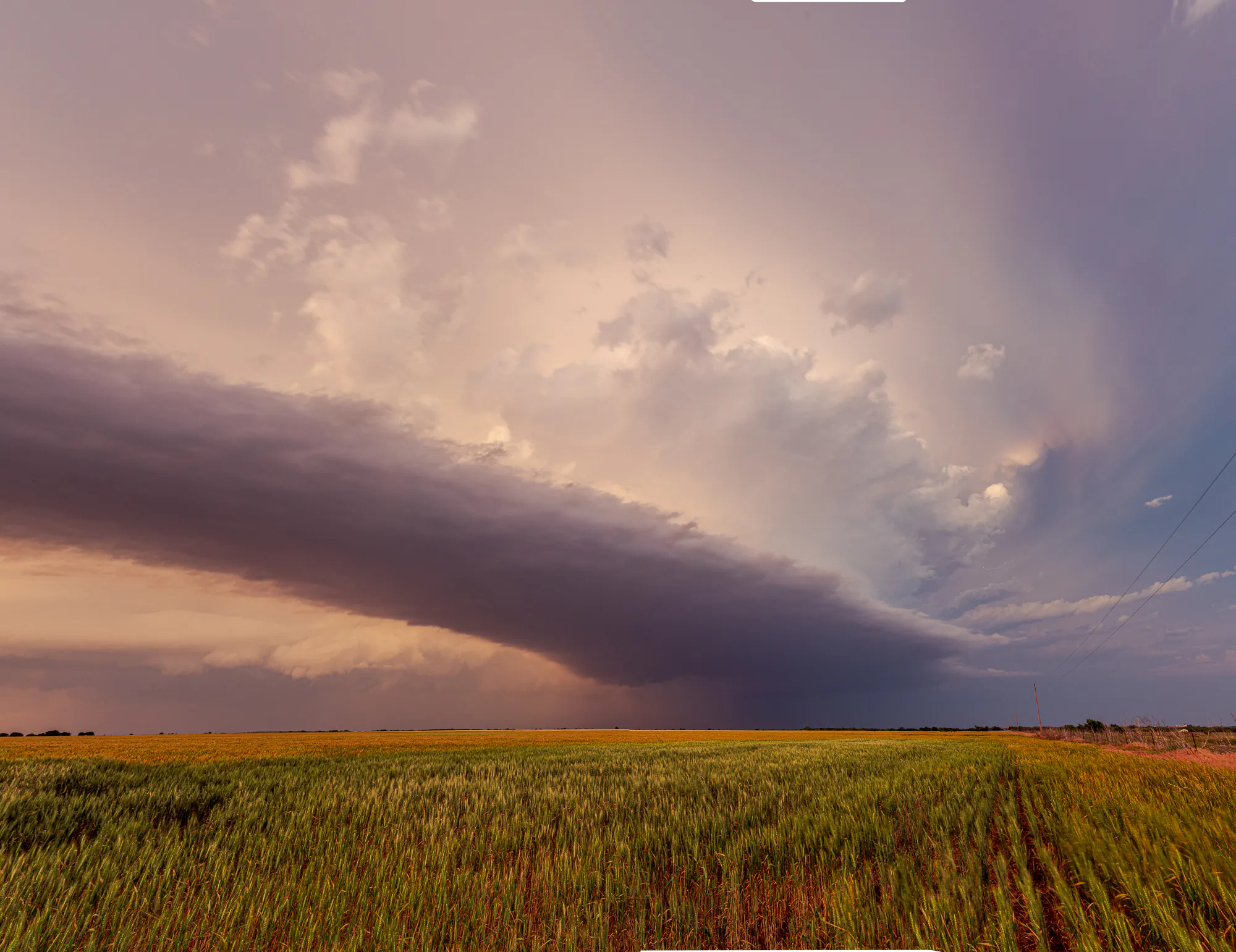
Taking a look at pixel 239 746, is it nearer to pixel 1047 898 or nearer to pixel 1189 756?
pixel 1047 898

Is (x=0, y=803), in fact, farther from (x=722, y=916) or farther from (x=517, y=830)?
(x=722, y=916)

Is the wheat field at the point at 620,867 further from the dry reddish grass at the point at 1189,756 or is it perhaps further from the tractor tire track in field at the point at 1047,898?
the dry reddish grass at the point at 1189,756

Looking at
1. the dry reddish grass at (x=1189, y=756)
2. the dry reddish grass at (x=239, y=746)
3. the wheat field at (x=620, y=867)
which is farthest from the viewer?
the dry reddish grass at (x=239, y=746)

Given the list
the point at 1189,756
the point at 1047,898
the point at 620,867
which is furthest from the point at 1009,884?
the point at 1189,756

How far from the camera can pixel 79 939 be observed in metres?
4.97

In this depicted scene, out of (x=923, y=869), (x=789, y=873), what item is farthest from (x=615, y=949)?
(x=923, y=869)

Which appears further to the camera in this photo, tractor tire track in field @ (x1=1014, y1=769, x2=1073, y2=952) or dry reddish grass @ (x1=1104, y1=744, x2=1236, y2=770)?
dry reddish grass @ (x1=1104, y1=744, x2=1236, y2=770)

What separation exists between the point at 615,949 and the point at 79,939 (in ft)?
15.4

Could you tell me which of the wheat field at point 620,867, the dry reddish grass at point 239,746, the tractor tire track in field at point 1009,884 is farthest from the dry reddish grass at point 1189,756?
the dry reddish grass at point 239,746

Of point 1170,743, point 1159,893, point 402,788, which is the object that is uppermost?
point 1159,893

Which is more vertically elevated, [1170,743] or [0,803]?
[0,803]

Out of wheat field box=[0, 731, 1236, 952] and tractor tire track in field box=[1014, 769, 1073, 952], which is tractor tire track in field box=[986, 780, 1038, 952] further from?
tractor tire track in field box=[1014, 769, 1073, 952]

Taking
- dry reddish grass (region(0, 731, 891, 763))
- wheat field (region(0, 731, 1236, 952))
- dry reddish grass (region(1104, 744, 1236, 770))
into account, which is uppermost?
wheat field (region(0, 731, 1236, 952))

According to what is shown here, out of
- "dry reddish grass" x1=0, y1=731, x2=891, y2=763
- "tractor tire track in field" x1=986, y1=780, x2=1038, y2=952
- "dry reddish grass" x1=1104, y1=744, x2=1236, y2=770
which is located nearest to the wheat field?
"tractor tire track in field" x1=986, y1=780, x2=1038, y2=952
